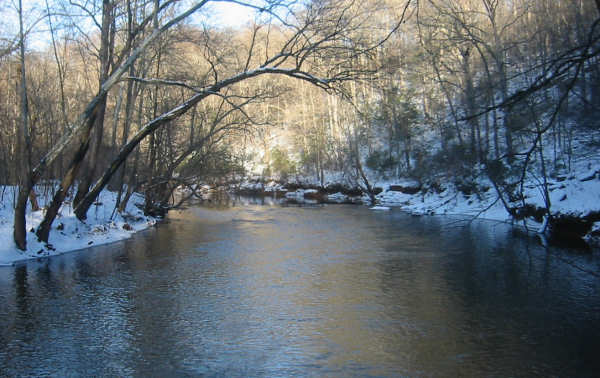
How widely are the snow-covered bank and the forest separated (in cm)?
32

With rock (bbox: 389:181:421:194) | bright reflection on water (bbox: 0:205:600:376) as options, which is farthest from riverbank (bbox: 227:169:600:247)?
bright reflection on water (bbox: 0:205:600:376)

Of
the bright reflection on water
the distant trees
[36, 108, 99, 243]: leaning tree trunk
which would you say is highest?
the distant trees

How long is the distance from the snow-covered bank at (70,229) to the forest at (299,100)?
0.32 meters

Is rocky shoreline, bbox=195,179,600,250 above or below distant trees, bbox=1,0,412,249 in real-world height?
below

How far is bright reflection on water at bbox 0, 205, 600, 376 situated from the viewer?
5773 mm

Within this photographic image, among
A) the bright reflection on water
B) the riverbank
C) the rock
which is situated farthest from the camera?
the rock

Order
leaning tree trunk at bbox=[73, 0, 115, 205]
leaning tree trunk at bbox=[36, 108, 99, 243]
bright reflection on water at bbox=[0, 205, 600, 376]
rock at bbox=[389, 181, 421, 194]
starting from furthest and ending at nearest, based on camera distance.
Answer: rock at bbox=[389, 181, 421, 194]
leaning tree trunk at bbox=[73, 0, 115, 205]
leaning tree trunk at bbox=[36, 108, 99, 243]
bright reflection on water at bbox=[0, 205, 600, 376]

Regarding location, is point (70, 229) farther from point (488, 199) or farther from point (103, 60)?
point (488, 199)

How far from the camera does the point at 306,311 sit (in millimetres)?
7832

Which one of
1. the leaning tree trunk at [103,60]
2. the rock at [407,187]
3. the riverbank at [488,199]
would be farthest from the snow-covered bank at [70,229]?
the rock at [407,187]

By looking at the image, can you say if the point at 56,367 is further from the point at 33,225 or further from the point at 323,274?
the point at 33,225

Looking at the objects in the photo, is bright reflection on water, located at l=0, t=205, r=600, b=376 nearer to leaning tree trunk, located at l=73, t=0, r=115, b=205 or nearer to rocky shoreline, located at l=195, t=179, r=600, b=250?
rocky shoreline, located at l=195, t=179, r=600, b=250

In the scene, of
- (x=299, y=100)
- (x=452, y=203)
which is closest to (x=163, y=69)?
(x=452, y=203)

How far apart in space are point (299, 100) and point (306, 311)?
41552mm
